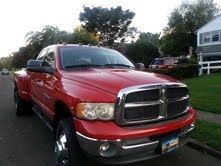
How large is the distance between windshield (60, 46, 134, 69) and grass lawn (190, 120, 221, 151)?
1905 millimetres

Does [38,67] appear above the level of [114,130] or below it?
above

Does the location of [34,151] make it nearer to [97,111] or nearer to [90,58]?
[90,58]

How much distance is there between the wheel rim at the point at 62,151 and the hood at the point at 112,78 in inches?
33.5

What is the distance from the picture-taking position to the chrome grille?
16.0ft

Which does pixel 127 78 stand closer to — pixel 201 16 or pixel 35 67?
pixel 35 67

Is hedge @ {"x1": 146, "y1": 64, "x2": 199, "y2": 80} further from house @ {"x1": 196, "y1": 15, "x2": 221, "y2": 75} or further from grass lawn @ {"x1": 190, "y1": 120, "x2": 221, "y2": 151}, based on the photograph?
house @ {"x1": 196, "y1": 15, "x2": 221, "y2": 75}

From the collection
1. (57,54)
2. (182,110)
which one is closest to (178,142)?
(182,110)

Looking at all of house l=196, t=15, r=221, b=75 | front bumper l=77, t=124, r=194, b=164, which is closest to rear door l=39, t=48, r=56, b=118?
front bumper l=77, t=124, r=194, b=164

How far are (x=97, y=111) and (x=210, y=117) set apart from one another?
5.43 metres

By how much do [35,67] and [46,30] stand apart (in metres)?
65.0

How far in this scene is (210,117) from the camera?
9672 mm

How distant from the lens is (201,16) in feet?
227

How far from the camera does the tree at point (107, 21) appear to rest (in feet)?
199

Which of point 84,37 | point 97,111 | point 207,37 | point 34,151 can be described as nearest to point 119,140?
point 97,111
